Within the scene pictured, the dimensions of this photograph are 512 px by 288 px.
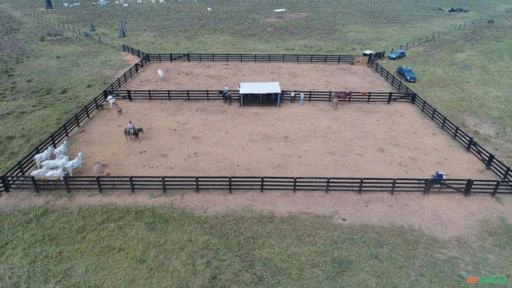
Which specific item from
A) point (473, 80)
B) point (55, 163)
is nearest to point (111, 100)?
point (55, 163)

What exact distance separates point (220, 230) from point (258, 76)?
1975cm

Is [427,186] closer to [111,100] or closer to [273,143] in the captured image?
[273,143]

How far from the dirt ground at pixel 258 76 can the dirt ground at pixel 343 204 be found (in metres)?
14.0

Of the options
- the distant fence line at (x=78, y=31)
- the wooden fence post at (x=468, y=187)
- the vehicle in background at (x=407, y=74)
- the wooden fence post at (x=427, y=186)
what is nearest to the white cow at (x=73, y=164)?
the wooden fence post at (x=427, y=186)

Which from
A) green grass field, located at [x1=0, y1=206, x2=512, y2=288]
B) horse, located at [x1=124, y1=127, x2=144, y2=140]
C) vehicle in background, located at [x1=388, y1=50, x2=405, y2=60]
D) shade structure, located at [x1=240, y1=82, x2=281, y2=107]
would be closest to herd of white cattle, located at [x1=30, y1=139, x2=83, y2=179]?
green grass field, located at [x1=0, y1=206, x2=512, y2=288]

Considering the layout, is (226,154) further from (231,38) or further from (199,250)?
(231,38)

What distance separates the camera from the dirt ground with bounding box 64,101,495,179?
16.9 m

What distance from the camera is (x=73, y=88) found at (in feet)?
89.4

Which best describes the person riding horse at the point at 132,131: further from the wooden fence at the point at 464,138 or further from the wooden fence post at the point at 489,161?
the wooden fence post at the point at 489,161

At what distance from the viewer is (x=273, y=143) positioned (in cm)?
1914

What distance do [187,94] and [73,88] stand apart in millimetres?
10095

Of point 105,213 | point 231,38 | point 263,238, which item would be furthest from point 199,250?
point 231,38

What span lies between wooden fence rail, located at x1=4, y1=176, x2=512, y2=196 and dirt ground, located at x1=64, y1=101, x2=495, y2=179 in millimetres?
1013

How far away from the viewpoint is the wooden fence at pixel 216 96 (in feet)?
81.3
